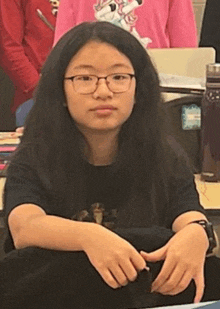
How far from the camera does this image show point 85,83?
1253mm

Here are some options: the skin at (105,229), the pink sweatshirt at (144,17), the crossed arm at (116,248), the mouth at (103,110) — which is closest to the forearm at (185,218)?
the skin at (105,229)

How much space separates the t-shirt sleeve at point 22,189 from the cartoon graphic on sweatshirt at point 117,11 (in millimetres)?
1364

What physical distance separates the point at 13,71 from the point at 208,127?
1.69 meters

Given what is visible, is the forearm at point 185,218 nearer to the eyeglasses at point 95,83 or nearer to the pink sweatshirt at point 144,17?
the eyeglasses at point 95,83

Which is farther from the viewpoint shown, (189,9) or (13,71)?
(13,71)

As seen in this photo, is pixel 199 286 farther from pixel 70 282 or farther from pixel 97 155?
pixel 97 155

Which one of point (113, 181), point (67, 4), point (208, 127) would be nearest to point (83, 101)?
point (113, 181)

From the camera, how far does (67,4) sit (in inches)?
101

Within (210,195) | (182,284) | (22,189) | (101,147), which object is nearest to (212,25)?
(210,195)

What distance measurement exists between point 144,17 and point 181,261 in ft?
5.90

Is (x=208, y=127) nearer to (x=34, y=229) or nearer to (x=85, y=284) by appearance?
(x=34, y=229)

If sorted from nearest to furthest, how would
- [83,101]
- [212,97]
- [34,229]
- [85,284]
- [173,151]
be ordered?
[85,284] → [34,229] → [83,101] → [173,151] → [212,97]

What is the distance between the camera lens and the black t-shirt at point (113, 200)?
1291 mm

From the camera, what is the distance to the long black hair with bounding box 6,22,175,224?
129 centimetres
